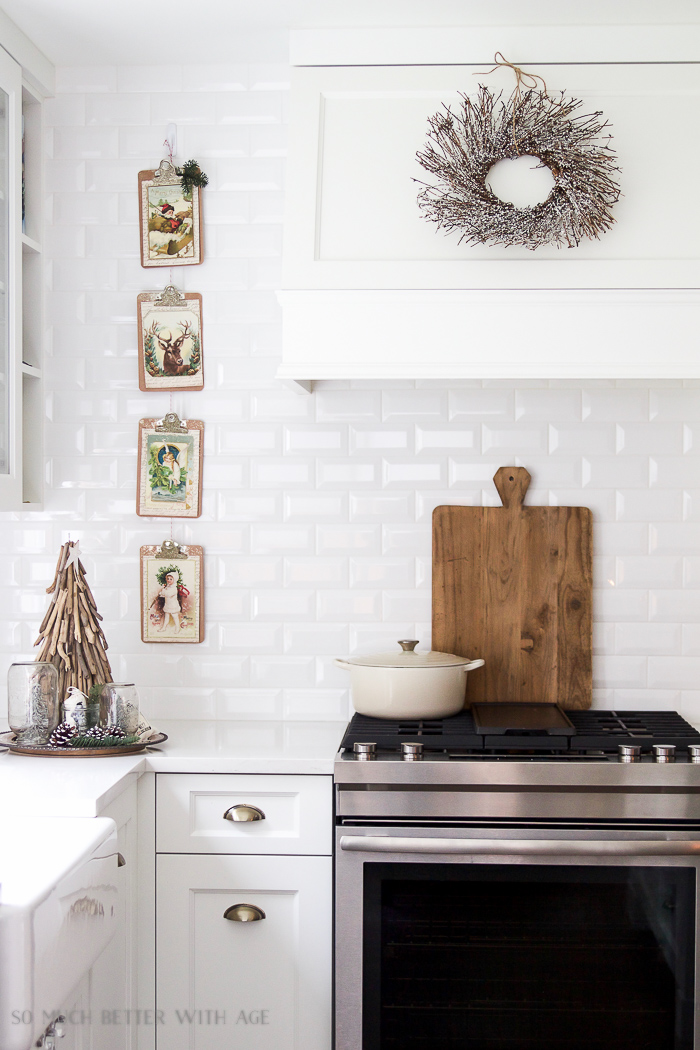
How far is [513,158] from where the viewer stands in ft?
6.10

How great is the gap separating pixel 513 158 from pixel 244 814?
58.6 inches

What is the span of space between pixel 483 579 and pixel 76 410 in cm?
114

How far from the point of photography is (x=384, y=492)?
2242mm

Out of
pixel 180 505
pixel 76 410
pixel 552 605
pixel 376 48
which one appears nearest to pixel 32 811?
pixel 180 505

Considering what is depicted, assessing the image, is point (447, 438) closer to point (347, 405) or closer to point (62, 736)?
point (347, 405)

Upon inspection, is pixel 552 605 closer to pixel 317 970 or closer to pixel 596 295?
pixel 596 295

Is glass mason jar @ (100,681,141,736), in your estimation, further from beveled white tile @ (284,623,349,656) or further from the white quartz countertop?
beveled white tile @ (284,623,349,656)

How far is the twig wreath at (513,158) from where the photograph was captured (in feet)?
5.92

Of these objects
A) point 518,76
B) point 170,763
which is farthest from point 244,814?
point 518,76

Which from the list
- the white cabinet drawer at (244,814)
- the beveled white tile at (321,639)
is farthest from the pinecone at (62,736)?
the beveled white tile at (321,639)

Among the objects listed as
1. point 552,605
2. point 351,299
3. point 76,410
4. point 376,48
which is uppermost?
point 376,48

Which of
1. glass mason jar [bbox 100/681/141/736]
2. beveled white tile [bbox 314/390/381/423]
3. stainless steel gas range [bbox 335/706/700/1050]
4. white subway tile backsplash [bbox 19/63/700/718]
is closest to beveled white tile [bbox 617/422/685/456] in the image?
white subway tile backsplash [bbox 19/63/700/718]

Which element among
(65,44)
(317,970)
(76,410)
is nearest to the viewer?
(317,970)

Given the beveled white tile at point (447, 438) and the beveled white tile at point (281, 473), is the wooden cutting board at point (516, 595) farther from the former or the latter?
the beveled white tile at point (281, 473)
